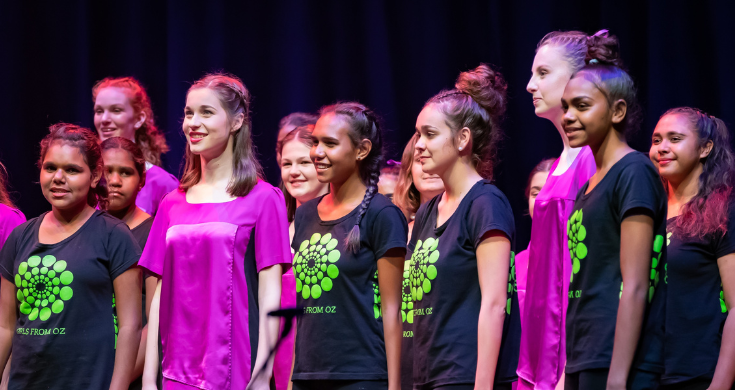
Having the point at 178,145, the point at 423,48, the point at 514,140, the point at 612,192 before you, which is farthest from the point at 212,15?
the point at 612,192

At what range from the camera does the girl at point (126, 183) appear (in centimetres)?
327

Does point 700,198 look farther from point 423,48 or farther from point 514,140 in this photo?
point 423,48

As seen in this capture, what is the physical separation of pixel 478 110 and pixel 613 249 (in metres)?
Answer: 0.82

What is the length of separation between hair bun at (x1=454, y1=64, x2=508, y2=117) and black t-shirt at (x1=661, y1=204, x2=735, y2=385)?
812 mm

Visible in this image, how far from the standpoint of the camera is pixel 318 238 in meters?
2.70

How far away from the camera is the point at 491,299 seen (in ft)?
7.72

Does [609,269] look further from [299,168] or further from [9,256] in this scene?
[9,256]

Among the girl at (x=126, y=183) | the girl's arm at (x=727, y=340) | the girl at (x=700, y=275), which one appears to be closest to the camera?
the girl's arm at (x=727, y=340)

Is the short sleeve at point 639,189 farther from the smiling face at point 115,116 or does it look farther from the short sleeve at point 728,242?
the smiling face at point 115,116

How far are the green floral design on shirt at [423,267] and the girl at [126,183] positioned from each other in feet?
3.85

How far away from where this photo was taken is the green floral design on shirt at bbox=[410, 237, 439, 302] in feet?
8.19

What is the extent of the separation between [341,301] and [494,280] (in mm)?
515

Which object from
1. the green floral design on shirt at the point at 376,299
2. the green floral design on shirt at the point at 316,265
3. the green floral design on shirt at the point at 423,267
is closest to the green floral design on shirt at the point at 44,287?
the green floral design on shirt at the point at 316,265

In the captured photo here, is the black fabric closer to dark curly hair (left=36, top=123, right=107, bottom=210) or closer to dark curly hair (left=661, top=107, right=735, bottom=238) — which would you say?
dark curly hair (left=36, top=123, right=107, bottom=210)
